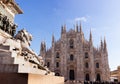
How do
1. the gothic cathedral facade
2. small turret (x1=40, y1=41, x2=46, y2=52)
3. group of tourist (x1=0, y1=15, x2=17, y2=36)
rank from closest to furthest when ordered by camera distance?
group of tourist (x1=0, y1=15, x2=17, y2=36), the gothic cathedral facade, small turret (x1=40, y1=41, x2=46, y2=52)

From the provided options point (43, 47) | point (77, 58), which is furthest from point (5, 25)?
point (43, 47)

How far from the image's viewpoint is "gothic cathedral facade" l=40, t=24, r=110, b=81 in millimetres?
33844

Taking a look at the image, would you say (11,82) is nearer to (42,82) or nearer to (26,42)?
(42,82)

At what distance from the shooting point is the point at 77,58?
3494 cm

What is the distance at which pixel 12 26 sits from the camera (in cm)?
737

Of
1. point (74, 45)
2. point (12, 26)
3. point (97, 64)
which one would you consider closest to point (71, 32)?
point (74, 45)

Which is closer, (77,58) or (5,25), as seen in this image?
(5,25)

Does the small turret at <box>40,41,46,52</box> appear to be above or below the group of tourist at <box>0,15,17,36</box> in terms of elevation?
above

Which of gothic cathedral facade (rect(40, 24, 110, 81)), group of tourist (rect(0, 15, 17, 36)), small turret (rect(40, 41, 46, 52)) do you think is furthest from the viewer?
small turret (rect(40, 41, 46, 52))

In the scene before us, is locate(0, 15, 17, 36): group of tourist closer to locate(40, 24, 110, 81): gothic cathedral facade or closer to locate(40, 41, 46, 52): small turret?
locate(40, 24, 110, 81): gothic cathedral facade

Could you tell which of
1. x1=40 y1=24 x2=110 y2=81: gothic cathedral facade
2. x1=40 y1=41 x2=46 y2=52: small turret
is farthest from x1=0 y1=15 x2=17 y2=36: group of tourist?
x1=40 y1=41 x2=46 y2=52: small turret

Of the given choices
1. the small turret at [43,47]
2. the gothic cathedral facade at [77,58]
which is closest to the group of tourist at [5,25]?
the gothic cathedral facade at [77,58]

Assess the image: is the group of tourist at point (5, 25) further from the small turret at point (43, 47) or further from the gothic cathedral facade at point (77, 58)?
the small turret at point (43, 47)

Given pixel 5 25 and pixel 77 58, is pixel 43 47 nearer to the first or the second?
pixel 77 58
